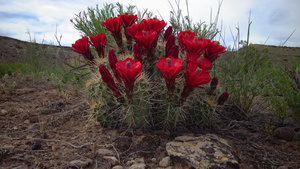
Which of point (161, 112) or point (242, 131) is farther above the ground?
point (161, 112)

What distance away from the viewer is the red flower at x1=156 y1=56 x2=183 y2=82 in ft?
5.51

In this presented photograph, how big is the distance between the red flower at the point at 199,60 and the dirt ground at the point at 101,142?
84cm

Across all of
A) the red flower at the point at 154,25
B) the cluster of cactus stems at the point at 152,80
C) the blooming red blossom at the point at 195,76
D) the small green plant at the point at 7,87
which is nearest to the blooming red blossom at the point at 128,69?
the cluster of cactus stems at the point at 152,80

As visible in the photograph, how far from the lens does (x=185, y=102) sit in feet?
6.86

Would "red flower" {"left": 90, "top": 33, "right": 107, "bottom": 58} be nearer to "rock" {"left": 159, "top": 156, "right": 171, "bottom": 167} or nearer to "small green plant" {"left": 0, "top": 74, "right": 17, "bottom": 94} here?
"rock" {"left": 159, "top": 156, "right": 171, "bottom": 167}

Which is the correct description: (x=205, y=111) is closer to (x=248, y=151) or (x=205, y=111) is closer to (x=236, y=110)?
(x=248, y=151)

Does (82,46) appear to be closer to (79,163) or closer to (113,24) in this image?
(113,24)

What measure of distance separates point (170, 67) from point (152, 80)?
2.19 feet

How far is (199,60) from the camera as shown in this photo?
190 centimetres

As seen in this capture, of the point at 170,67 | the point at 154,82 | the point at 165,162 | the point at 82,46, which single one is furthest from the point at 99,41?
the point at 165,162

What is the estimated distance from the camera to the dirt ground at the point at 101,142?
1.91 m

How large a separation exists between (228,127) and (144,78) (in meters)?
1.26

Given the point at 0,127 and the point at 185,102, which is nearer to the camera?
the point at 185,102

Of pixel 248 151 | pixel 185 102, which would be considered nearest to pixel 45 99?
pixel 185 102
